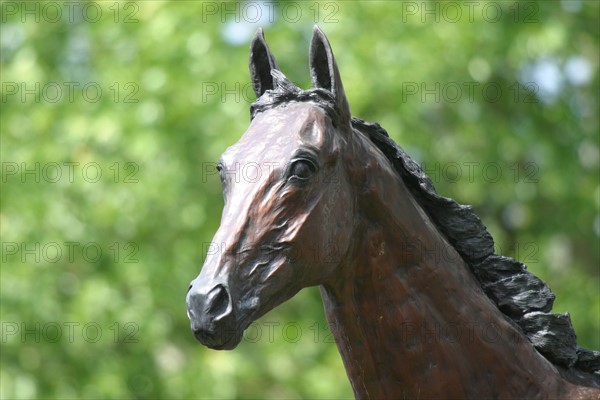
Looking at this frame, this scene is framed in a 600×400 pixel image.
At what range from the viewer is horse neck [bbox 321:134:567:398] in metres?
3.28

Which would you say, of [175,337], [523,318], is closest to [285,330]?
[175,337]

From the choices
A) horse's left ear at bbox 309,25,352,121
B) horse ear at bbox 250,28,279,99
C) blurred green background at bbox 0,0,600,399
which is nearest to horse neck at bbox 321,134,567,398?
horse's left ear at bbox 309,25,352,121

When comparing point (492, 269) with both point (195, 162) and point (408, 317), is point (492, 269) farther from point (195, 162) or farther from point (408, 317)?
point (195, 162)

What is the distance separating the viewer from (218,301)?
2883 millimetres

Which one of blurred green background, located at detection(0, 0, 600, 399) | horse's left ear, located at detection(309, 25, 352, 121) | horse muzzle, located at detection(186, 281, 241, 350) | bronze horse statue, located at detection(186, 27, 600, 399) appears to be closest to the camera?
horse muzzle, located at detection(186, 281, 241, 350)

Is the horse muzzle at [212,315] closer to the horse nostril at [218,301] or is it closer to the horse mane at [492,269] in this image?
the horse nostril at [218,301]

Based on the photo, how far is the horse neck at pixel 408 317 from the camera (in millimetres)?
3283

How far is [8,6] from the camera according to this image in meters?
10.7

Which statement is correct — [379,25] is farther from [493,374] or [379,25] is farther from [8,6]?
[493,374]

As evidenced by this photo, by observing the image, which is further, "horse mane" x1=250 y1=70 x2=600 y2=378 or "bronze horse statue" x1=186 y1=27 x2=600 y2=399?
"horse mane" x1=250 y1=70 x2=600 y2=378

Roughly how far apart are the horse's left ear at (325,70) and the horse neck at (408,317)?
19cm

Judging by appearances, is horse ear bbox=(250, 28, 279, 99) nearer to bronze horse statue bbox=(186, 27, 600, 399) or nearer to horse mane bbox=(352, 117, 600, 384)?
bronze horse statue bbox=(186, 27, 600, 399)

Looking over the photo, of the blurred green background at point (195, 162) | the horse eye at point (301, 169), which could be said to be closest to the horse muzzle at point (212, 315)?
the horse eye at point (301, 169)

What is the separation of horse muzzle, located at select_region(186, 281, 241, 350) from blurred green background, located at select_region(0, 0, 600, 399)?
594cm
